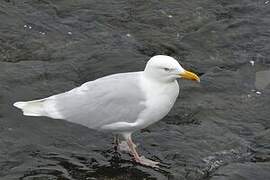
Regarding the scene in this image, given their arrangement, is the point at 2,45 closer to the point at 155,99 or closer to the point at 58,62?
the point at 58,62

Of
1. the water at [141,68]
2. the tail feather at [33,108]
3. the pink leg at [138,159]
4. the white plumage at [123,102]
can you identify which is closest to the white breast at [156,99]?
the white plumage at [123,102]

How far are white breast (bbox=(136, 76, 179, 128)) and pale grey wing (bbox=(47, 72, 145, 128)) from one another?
0.06 meters

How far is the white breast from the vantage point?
724 cm

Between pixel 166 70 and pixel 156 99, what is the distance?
31 cm

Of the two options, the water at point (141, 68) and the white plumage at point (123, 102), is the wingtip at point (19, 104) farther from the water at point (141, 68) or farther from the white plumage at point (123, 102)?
the water at point (141, 68)

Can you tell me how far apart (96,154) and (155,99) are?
95 cm

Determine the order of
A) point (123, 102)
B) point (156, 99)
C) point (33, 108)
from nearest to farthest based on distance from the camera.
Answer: point (156, 99), point (123, 102), point (33, 108)

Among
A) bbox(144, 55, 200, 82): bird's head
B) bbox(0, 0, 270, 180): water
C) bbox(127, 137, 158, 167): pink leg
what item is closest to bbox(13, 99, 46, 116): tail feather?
bbox(0, 0, 270, 180): water

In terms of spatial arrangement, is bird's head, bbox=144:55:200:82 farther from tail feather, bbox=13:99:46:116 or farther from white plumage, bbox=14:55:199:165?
tail feather, bbox=13:99:46:116

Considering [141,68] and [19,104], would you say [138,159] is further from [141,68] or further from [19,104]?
[141,68]

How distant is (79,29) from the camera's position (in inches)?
408

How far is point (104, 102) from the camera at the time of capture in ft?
24.3

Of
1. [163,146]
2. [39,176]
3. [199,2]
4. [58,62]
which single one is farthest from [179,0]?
[39,176]

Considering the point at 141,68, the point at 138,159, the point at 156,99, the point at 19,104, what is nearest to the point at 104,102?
the point at 156,99
